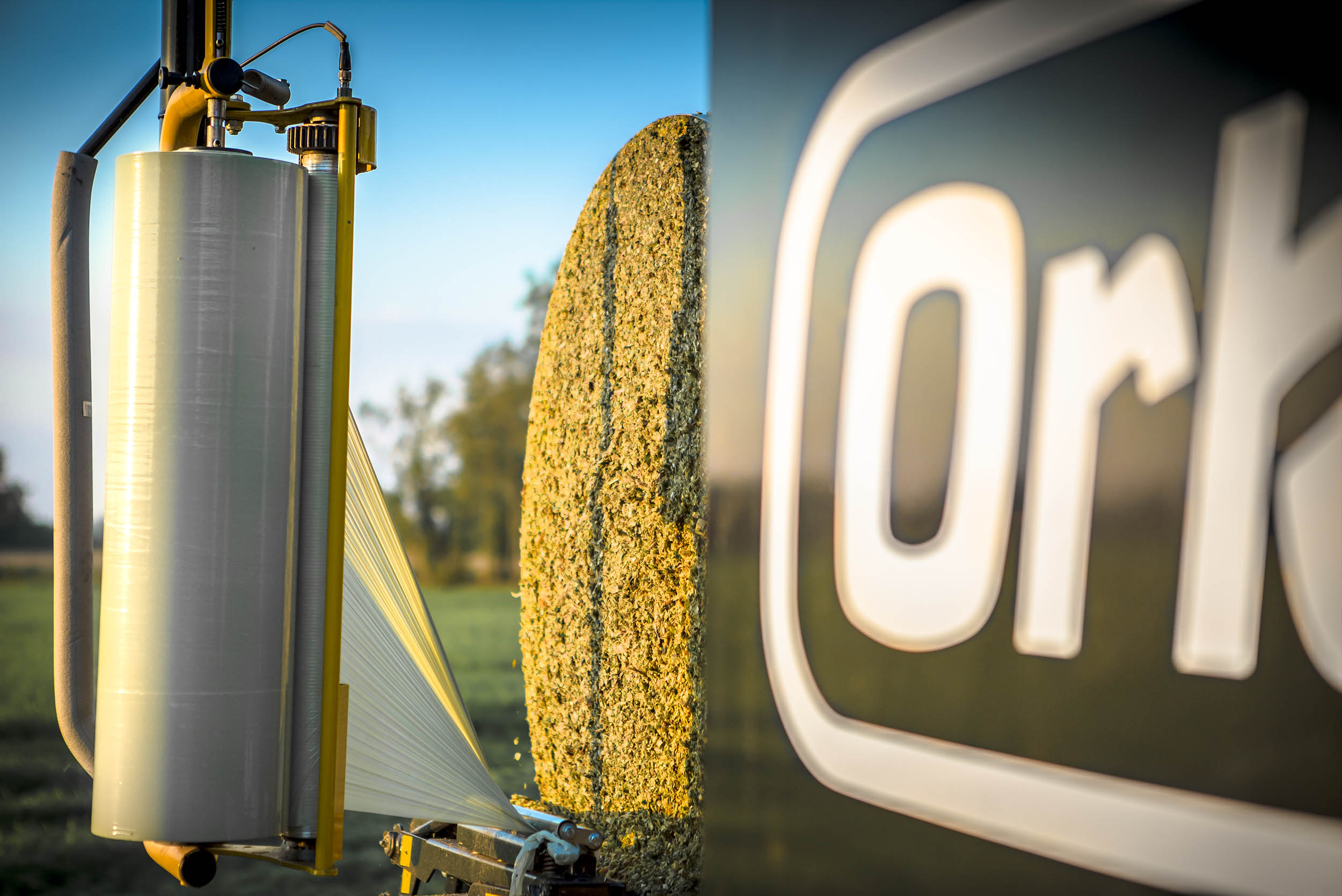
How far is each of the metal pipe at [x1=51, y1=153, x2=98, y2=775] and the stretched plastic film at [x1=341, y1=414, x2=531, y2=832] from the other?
3.08 feet

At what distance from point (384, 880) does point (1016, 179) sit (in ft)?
24.0

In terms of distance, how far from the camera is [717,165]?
1120 millimetres

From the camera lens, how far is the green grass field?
6871 millimetres

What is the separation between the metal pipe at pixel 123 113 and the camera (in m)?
3.70

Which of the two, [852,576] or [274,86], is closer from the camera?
[852,576]

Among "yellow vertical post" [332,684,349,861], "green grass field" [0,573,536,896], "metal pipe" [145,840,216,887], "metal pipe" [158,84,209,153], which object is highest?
"metal pipe" [158,84,209,153]

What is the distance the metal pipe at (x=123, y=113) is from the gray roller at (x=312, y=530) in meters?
1.26

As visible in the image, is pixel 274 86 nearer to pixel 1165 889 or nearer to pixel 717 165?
pixel 717 165

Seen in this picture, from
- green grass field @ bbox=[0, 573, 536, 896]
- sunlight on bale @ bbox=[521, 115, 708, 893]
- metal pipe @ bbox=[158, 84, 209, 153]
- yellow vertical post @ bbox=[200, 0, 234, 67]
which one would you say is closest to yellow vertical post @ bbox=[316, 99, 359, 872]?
metal pipe @ bbox=[158, 84, 209, 153]

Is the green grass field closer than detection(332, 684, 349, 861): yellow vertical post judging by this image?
No

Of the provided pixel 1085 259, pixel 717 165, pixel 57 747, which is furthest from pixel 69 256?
pixel 57 747

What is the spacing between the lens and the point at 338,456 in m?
3.04

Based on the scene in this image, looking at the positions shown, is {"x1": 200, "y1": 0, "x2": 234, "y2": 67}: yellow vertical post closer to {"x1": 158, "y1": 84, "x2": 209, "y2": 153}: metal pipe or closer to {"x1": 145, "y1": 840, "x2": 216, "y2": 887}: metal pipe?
{"x1": 158, "y1": 84, "x2": 209, "y2": 153}: metal pipe

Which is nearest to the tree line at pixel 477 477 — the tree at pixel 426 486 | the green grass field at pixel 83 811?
the tree at pixel 426 486
